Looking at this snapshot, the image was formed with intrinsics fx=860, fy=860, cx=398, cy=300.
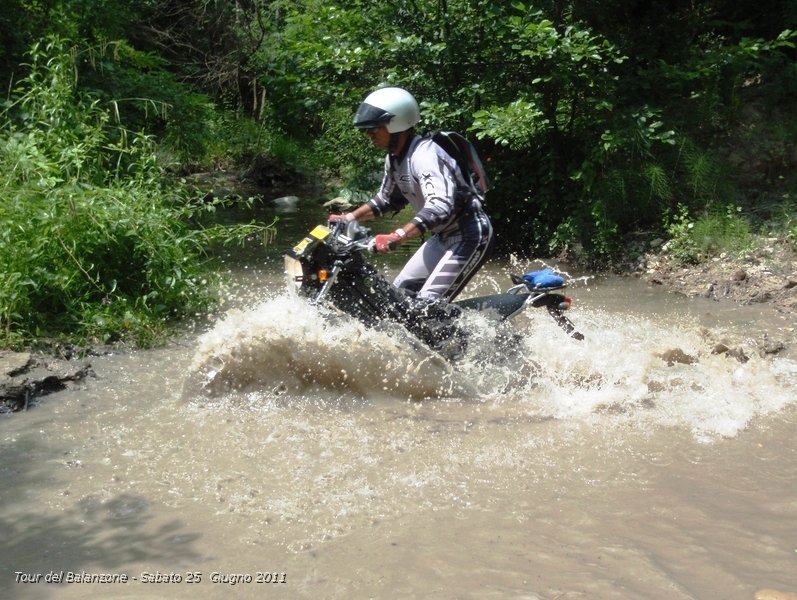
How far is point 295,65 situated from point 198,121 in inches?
74.0

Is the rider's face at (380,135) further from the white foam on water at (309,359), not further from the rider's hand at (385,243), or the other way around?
the white foam on water at (309,359)

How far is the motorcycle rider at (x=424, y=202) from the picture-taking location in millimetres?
5430

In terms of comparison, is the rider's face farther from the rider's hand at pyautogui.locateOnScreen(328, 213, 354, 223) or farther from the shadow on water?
the shadow on water

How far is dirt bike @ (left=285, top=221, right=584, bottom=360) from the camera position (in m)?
5.36

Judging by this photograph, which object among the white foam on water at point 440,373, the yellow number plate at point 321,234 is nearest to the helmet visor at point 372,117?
the yellow number plate at point 321,234

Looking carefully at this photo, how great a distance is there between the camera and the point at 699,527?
148 inches

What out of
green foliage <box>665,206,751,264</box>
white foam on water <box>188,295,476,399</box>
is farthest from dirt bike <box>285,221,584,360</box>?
green foliage <box>665,206,751,264</box>

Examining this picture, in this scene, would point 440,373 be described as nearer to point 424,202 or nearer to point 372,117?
point 424,202

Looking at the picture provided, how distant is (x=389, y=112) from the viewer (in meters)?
5.46

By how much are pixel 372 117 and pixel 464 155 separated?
26.7 inches

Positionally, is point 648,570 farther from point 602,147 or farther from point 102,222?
point 602,147

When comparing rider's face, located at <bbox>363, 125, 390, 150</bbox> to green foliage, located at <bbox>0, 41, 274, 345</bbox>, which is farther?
green foliage, located at <bbox>0, 41, 274, 345</bbox>

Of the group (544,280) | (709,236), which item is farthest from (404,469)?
(709,236)

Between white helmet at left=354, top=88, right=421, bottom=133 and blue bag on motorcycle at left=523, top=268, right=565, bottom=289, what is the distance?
1.32 meters
